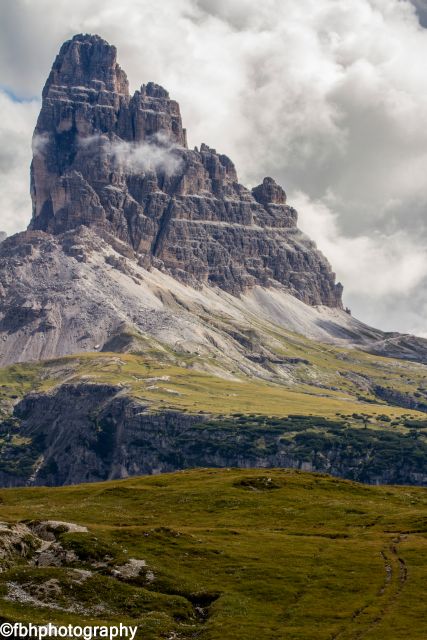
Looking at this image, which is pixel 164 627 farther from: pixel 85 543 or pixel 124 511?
pixel 124 511

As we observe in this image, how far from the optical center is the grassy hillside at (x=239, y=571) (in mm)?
102188

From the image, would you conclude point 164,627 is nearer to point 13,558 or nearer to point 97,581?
point 97,581

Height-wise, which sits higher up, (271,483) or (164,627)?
(271,483)

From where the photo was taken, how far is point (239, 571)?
12144 cm

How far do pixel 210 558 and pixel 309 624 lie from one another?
25.4 meters

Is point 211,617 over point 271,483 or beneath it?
beneath

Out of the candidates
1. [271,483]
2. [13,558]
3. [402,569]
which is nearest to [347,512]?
[271,483]

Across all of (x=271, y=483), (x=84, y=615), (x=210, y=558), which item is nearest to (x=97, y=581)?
(x=84, y=615)

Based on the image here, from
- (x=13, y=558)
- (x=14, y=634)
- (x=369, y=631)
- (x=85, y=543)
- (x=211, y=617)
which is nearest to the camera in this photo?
(x=14, y=634)

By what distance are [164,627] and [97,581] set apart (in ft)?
42.7

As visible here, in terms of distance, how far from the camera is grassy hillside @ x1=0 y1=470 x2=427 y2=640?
335 ft

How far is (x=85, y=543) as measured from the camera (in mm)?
121375

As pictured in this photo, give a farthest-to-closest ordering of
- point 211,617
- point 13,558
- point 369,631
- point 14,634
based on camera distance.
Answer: point 13,558, point 211,617, point 369,631, point 14,634

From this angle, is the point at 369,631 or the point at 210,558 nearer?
the point at 369,631
